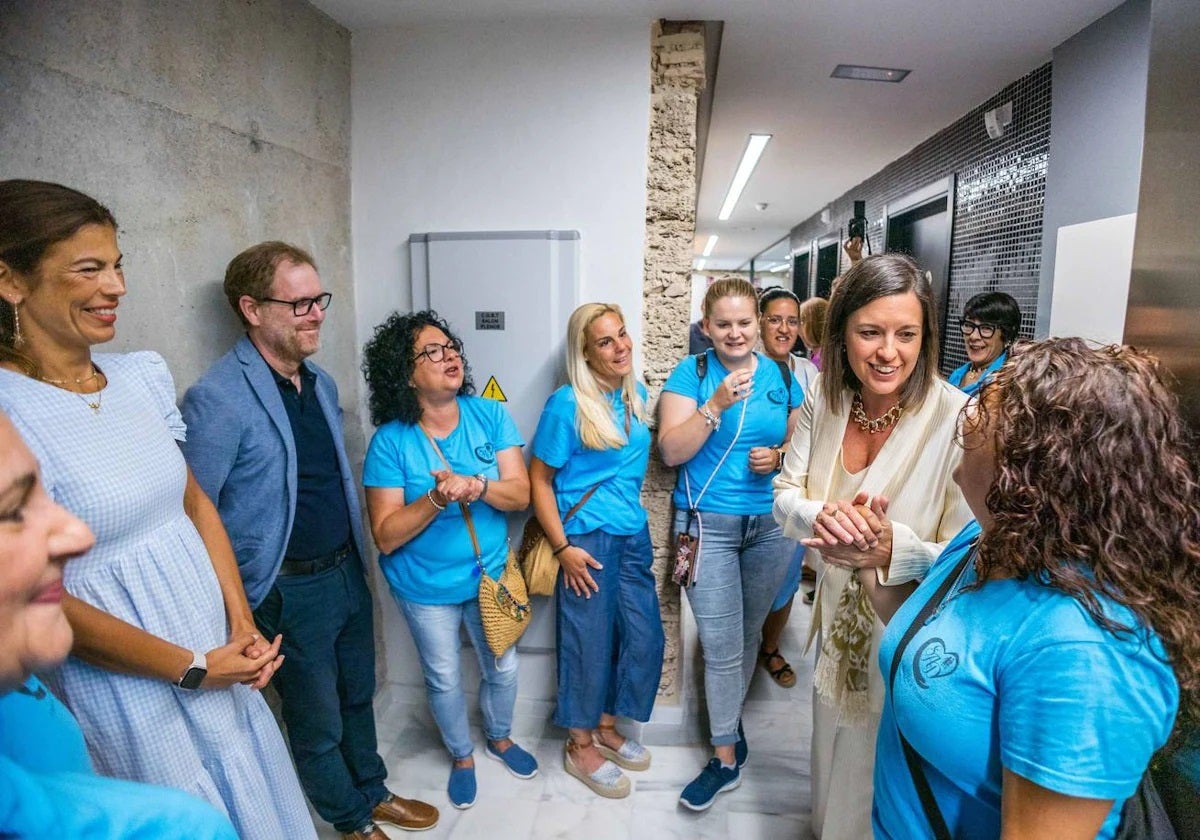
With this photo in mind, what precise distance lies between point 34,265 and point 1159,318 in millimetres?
1998

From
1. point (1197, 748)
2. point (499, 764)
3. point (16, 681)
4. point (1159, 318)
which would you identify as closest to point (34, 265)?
point (16, 681)

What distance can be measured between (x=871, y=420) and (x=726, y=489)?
755 millimetres

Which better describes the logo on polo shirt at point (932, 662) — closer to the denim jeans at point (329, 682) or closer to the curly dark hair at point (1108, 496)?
the curly dark hair at point (1108, 496)

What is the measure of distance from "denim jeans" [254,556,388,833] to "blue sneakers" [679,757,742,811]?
1.11m

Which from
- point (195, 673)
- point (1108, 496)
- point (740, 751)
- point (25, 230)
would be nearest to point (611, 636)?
point (740, 751)

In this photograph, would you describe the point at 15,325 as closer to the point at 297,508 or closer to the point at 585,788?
the point at 297,508

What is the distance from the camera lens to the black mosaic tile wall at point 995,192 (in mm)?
3678

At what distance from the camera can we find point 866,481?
1.66 m

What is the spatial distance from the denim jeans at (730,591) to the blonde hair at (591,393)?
0.46 metres

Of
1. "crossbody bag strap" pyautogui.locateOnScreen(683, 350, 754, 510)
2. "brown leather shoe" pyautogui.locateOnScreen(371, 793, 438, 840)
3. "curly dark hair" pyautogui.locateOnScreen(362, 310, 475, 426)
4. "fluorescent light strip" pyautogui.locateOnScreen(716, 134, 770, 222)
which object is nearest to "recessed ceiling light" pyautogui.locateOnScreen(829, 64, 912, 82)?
"fluorescent light strip" pyautogui.locateOnScreen(716, 134, 770, 222)

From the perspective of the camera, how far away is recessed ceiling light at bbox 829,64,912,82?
348 centimetres

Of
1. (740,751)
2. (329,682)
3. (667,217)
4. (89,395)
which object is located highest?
(667,217)

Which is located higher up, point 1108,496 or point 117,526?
point 1108,496

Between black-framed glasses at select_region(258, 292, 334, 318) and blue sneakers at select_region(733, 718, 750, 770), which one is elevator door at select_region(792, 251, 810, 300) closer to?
blue sneakers at select_region(733, 718, 750, 770)
